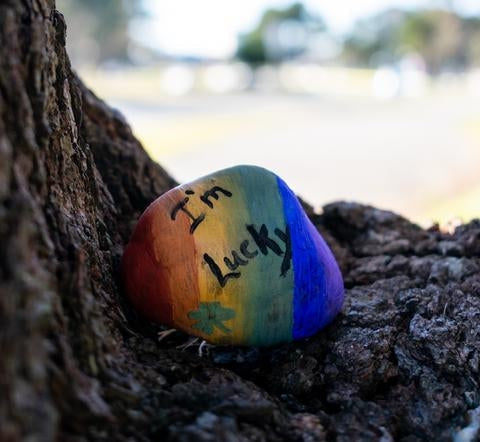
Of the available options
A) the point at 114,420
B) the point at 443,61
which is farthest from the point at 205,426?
the point at 443,61

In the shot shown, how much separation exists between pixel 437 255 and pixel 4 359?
1913mm

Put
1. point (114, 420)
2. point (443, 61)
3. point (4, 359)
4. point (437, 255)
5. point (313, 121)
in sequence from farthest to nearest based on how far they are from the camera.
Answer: point (443, 61) < point (313, 121) < point (437, 255) < point (114, 420) < point (4, 359)

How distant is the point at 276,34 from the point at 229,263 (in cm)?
4661

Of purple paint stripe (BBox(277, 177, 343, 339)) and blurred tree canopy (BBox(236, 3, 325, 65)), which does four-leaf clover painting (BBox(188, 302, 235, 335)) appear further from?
blurred tree canopy (BBox(236, 3, 325, 65))

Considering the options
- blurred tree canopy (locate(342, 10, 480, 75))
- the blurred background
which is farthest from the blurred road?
blurred tree canopy (locate(342, 10, 480, 75))

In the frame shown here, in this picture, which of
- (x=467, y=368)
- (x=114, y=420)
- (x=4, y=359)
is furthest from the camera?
(x=467, y=368)

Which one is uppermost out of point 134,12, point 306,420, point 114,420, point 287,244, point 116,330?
point 134,12

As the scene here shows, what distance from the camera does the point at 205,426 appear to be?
153cm

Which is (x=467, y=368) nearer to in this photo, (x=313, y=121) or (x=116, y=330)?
(x=116, y=330)

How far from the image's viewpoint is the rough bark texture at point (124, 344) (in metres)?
1.32

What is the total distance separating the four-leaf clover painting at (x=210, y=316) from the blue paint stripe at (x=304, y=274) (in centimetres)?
20

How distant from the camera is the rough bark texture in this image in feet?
4.34

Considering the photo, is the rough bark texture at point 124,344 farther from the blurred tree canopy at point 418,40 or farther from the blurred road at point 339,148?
the blurred tree canopy at point 418,40

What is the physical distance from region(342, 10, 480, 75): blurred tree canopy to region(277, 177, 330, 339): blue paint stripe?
48.7 metres
